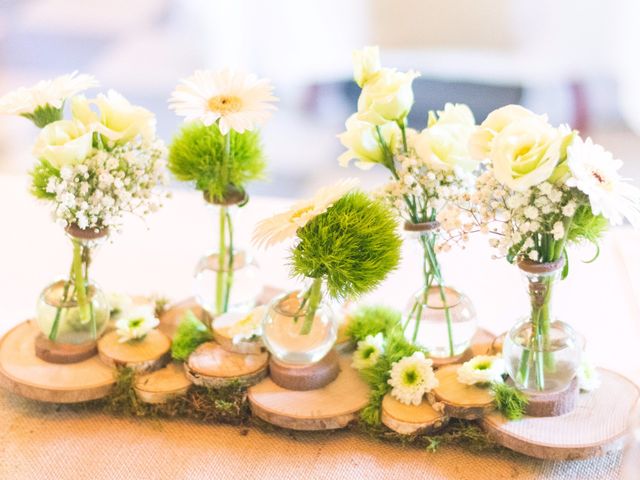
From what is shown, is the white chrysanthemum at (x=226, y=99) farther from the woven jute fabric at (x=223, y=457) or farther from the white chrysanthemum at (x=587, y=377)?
the white chrysanthemum at (x=587, y=377)

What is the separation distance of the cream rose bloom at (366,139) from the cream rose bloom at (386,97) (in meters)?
0.03

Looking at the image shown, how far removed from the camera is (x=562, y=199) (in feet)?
3.54

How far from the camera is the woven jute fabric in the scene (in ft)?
3.84

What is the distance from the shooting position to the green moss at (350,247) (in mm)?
1141

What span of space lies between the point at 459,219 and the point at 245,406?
0.38 meters

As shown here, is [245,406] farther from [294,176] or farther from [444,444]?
[294,176]

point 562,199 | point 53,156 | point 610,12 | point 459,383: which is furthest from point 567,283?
point 610,12

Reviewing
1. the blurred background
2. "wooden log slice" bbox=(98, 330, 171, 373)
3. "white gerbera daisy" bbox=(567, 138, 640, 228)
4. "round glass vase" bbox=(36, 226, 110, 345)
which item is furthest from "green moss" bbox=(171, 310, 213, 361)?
the blurred background

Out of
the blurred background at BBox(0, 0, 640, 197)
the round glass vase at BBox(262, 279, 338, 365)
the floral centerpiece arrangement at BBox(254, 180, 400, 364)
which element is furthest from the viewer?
the blurred background at BBox(0, 0, 640, 197)

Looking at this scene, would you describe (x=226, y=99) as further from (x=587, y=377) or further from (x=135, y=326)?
(x=587, y=377)

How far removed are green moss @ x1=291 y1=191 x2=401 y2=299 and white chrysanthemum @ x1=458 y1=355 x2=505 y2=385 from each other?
6.7 inches

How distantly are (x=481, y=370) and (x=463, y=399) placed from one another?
45 mm

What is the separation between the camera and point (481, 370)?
1212 millimetres

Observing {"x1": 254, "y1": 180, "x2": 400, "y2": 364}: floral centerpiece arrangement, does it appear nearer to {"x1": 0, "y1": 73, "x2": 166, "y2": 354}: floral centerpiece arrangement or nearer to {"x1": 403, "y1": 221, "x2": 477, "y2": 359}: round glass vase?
{"x1": 403, "y1": 221, "x2": 477, "y2": 359}: round glass vase
